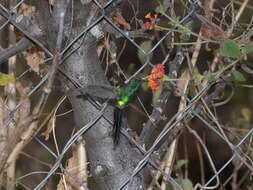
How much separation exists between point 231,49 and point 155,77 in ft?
0.58

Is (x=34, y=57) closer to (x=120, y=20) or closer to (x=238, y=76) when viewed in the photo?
(x=120, y=20)

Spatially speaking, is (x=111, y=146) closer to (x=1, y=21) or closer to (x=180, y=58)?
(x=180, y=58)

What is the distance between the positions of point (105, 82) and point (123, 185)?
0.23m

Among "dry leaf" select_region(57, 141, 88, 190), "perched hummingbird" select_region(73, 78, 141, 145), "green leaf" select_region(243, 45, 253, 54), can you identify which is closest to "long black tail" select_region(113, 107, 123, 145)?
"perched hummingbird" select_region(73, 78, 141, 145)

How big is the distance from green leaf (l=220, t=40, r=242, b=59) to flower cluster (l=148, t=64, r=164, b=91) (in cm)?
14

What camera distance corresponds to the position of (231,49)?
0.77 meters

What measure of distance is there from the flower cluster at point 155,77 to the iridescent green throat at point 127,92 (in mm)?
53

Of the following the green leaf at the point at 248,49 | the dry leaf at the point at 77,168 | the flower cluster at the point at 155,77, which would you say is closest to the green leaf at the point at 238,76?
the green leaf at the point at 248,49

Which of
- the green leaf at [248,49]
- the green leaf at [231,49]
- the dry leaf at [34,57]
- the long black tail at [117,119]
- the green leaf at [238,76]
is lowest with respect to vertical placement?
the green leaf at [238,76]

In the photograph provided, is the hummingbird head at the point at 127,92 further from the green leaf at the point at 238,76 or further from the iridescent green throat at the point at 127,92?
the green leaf at the point at 238,76

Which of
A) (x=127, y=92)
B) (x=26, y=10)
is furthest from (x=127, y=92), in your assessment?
(x=26, y=10)

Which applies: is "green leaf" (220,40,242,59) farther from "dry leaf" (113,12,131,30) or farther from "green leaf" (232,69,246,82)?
"dry leaf" (113,12,131,30)

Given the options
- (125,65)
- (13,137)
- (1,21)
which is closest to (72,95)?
(13,137)

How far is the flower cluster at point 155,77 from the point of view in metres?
0.79
